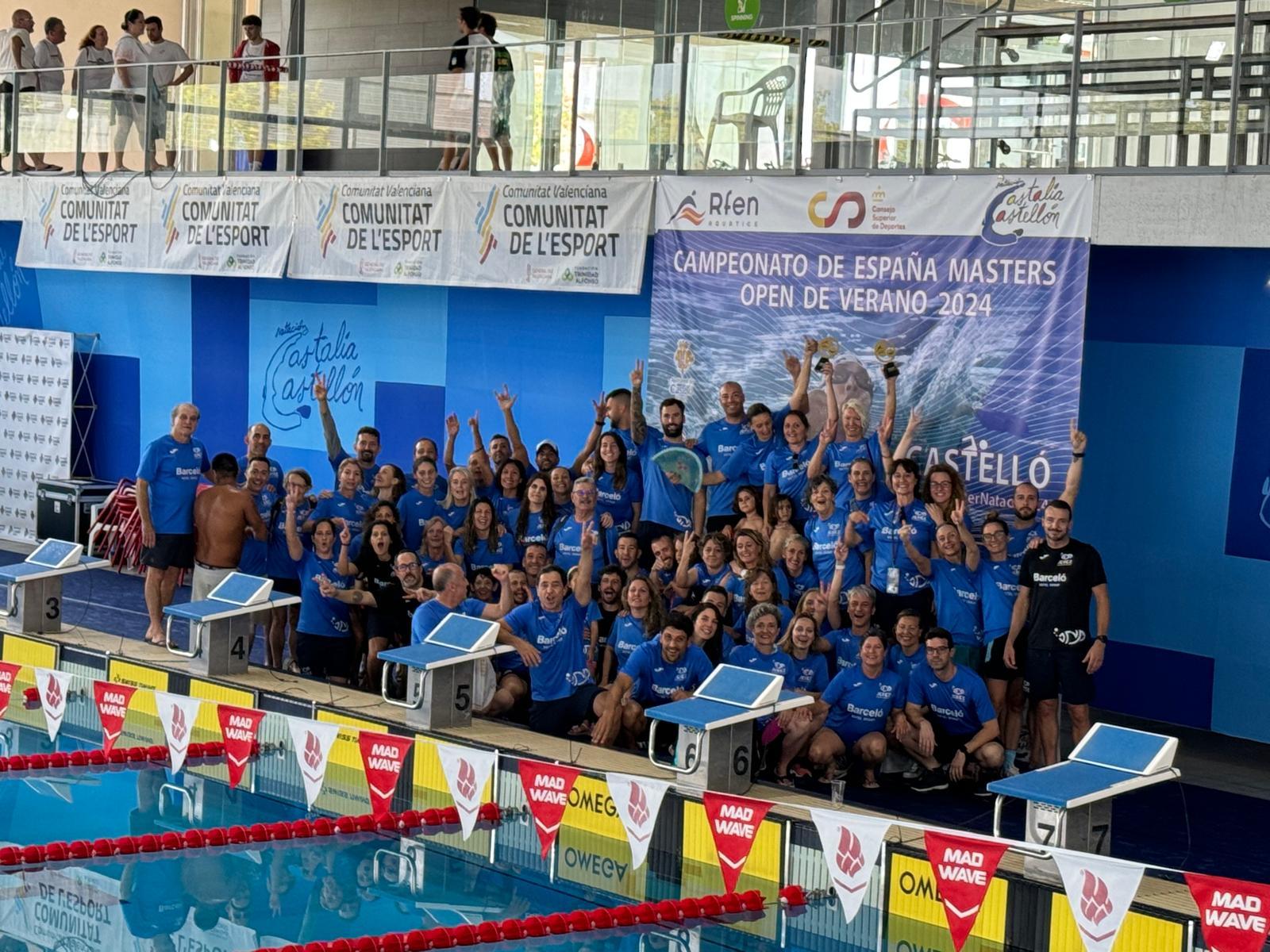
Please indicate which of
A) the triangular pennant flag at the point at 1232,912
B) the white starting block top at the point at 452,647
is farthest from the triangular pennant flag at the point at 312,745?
the triangular pennant flag at the point at 1232,912

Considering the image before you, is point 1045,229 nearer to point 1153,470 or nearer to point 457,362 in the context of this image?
point 1153,470

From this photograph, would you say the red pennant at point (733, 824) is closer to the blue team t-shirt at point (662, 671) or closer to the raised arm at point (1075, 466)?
the blue team t-shirt at point (662, 671)

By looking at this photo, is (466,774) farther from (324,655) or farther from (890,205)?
(890,205)

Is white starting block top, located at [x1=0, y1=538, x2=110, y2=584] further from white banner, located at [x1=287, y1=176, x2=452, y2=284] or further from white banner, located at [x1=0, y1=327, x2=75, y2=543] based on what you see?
white banner, located at [x1=0, y1=327, x2=75, y2=543]

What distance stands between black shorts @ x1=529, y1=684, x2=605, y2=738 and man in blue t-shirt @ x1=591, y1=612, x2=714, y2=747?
246 millimetres

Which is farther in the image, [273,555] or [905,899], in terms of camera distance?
[273,555]

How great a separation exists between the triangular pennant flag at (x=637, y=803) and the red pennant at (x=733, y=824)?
0.23 meters

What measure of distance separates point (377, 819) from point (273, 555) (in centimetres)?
326

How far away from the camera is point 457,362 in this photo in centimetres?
1600

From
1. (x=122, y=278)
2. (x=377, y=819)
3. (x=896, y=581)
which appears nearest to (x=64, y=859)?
(x=377, y=819)

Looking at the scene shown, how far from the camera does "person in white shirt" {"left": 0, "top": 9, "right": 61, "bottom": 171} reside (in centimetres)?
1808

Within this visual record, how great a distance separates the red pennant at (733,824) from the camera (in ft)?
26.3

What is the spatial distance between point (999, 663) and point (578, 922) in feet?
10.7

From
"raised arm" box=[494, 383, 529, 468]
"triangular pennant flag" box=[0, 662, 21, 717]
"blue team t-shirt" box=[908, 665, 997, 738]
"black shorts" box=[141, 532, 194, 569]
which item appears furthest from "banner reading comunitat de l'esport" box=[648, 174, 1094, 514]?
"triangular pennant flag" box=[0, 662, 21, 717]
